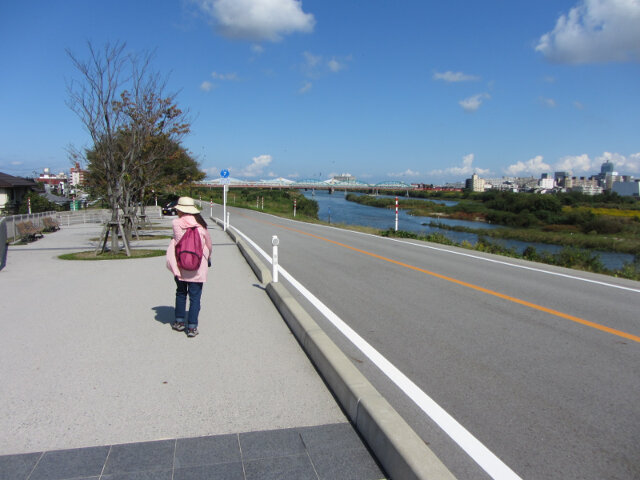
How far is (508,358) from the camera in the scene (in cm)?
491

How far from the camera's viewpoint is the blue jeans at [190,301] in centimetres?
570

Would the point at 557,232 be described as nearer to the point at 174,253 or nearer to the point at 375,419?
the point at 174,253

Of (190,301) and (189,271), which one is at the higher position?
(189,271)

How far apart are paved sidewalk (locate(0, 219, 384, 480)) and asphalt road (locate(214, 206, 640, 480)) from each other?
0.76 metres

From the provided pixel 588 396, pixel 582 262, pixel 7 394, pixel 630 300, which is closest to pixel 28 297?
pixel 7 394

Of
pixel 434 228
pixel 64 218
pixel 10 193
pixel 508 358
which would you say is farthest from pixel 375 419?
pixel 434 228

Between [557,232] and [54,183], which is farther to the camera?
[54,183]

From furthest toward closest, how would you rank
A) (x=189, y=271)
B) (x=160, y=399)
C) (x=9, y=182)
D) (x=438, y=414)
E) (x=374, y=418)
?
(x=9, y=182)
(x=189, y=271)
(x=160, y=399)
(x=438, y=414)
(x=374, y=418)

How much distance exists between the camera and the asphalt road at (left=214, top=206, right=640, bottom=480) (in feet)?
10.4

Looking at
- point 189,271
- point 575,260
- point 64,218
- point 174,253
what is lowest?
point 64,218

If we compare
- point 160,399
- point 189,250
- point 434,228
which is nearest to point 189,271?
point 189,250

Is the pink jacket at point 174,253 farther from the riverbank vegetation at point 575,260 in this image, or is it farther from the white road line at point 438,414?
the riverbank vegetation at point 575,260

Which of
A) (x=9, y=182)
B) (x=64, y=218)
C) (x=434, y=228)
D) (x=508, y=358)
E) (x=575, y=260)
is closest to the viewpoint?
(x=508, y=358)

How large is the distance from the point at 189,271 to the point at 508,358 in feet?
12.2
